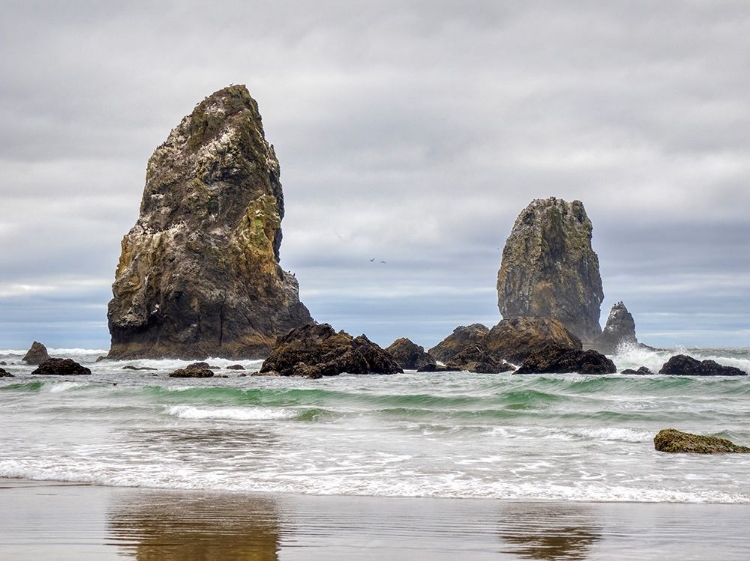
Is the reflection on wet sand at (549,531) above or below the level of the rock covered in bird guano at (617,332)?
below

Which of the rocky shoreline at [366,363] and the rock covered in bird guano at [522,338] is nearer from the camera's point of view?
the rocky shoreline at [366,363]

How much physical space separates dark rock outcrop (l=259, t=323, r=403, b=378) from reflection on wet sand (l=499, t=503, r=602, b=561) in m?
32.9

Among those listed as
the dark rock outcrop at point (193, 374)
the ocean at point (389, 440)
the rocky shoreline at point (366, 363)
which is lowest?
the ocean at point (389, 440)

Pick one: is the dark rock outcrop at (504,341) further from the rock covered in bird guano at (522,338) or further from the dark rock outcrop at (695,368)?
the dark rock outcrop at (695,368)

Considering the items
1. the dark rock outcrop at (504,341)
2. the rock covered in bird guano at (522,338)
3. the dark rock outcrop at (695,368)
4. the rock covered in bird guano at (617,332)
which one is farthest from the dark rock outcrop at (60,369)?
the rock covered in bird guano at (617,332)

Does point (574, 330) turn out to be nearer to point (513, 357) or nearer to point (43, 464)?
point (513, 357)

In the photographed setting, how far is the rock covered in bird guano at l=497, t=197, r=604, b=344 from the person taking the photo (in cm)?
11012

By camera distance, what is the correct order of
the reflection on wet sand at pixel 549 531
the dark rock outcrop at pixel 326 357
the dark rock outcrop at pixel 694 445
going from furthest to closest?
the dark rock outcrop at pixel 326 357 → the dark rock outcrop at pixel 694 445 → the reflection on wet sand at pixel 549 531

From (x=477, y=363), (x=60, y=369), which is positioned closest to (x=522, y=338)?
(x=477, y=363)

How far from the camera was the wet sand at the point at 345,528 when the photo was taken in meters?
7.07

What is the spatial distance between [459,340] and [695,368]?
25276 millimetres

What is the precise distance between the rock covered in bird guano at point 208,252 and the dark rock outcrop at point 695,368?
114ft

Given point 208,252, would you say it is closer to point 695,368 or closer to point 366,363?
point 366,363

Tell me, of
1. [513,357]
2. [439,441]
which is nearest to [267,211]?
[513,357]
